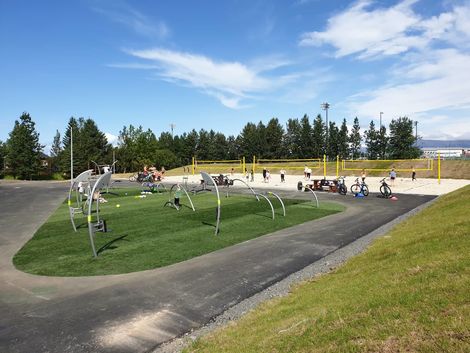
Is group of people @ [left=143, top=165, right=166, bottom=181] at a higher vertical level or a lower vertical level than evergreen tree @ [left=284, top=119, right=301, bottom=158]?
lower

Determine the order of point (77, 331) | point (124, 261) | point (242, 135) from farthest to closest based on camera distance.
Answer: point (242, 135)
point (124, 261)
point (77, 331)

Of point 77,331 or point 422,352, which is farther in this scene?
point 77,331

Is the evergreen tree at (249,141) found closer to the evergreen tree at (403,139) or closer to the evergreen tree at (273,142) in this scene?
the evergreen tree at (273,142)

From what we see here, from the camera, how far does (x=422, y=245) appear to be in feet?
27.2

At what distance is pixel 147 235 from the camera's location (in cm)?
1371

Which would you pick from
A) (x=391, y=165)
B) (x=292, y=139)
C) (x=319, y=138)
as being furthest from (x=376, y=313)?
(x=292, y=139)

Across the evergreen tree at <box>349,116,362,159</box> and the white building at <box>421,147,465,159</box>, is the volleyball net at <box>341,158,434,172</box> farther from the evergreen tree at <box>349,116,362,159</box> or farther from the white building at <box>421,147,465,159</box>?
the evergreen tree at <box>349,116,362,159</box>

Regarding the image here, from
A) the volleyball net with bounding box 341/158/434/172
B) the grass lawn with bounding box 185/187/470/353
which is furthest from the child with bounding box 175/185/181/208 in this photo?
the volleyball net with bounding box 341/158/434/172

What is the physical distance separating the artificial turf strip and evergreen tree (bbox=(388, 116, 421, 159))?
61756 mm

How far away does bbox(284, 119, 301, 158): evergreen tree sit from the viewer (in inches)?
3529

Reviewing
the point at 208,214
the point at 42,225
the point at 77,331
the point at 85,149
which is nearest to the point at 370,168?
the point at 208,214

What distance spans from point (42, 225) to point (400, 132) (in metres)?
74.0

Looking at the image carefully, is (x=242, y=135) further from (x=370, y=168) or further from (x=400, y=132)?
(x=370, y=168)

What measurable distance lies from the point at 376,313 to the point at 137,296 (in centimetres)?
492
